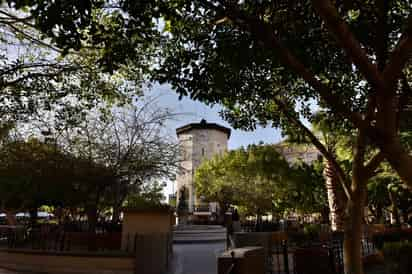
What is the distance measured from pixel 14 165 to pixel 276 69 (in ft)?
31.8

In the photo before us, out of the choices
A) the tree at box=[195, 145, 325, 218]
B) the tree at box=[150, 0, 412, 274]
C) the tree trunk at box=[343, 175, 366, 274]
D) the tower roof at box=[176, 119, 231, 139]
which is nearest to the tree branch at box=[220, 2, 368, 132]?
the tree at box=[150, 0, 412, 274]

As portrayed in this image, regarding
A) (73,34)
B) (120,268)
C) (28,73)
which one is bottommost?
(120,268)

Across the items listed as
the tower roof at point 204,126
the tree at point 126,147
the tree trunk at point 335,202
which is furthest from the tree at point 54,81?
the tower roof at point 204,126

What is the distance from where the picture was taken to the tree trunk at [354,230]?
224 inches

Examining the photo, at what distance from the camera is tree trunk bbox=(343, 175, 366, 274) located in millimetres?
5688

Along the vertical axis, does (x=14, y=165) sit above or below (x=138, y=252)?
above

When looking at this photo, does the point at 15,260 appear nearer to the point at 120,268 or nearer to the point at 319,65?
the point at 120,268

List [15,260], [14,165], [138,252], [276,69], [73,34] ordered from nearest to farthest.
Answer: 1. [73,34]
2. [276,69]
3. [138,252]
4. [15,260]
5. [14,165]

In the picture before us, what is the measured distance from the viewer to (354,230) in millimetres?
5770

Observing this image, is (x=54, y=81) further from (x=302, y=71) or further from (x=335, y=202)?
(x=335, y=202)

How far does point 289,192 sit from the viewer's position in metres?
29.5

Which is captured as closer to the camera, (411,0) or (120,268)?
(411,0)

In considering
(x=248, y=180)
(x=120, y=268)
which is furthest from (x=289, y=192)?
(x=120, y=268)

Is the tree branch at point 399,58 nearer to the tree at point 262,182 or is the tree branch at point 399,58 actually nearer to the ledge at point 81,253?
the ledge at point 81,253
